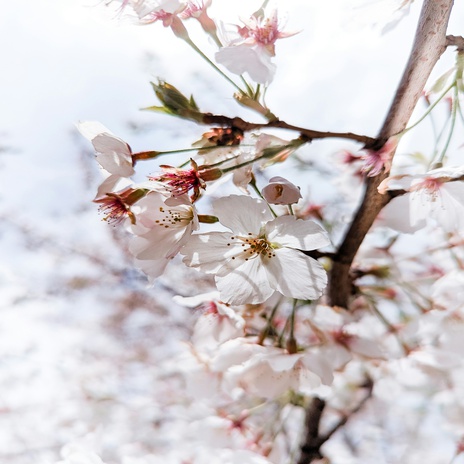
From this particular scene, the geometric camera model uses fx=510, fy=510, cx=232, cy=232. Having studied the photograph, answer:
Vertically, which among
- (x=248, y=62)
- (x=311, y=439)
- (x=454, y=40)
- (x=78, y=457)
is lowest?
(x=78, y=457)

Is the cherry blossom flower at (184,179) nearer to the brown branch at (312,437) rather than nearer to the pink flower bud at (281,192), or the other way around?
the pink flower bud at (281,192)

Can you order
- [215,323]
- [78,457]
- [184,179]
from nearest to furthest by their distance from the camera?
[184,179]
[215,323]
[78,457]

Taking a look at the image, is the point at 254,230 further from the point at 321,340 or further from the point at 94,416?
the point at 94,416

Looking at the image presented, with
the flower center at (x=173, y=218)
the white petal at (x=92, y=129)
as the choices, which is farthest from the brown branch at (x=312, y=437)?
the white petal at (x=92, y=129)

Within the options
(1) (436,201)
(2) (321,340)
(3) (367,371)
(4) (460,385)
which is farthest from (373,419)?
(1) (436,201)

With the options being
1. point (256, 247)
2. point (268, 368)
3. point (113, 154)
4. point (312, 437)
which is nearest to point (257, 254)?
point (256, 247)

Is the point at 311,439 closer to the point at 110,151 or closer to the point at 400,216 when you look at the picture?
the point at 400,216

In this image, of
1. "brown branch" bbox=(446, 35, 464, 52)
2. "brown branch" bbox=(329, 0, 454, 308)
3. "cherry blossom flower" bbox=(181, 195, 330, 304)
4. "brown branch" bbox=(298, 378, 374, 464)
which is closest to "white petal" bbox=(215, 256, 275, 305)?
"cherry blossom flower" bbox=(181, 195, 330, 304)

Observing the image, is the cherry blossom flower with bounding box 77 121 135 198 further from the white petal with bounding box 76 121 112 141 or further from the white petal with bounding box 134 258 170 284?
the white petal with bounding box 134 258 170 284
